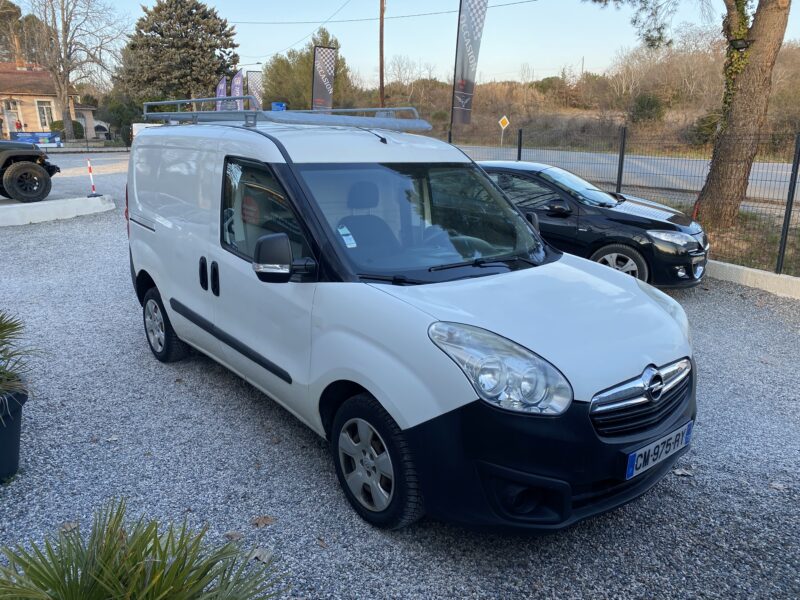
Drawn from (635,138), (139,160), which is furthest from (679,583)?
(635,138)

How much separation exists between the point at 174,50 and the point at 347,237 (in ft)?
151

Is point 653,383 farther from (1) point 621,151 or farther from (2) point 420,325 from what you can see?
(1) point 621,151

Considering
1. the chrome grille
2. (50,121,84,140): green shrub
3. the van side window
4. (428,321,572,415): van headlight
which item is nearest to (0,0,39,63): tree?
(50,121,84,140): green shrub

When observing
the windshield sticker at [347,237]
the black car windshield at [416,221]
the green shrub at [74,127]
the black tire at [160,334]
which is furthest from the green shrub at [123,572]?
the green shrub at [74,127]

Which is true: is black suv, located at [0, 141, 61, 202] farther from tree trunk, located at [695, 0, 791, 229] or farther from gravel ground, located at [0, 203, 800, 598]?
tree trunk, located at [695, 0, 791, 229]

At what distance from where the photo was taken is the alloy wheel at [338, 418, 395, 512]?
2.83 metres

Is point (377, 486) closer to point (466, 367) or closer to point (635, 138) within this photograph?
point (466, 367)

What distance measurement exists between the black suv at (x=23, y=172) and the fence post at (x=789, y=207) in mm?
13914

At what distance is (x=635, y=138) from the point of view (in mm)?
9336

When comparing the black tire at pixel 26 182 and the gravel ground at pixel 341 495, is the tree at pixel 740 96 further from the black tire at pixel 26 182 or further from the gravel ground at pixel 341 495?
the black tire at pixel 26 182

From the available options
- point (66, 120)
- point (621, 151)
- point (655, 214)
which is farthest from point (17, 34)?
point (655, 214)

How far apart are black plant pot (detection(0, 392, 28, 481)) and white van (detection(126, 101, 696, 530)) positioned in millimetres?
1195

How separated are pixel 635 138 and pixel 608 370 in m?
7.82

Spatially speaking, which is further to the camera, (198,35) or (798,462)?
(198,35)
